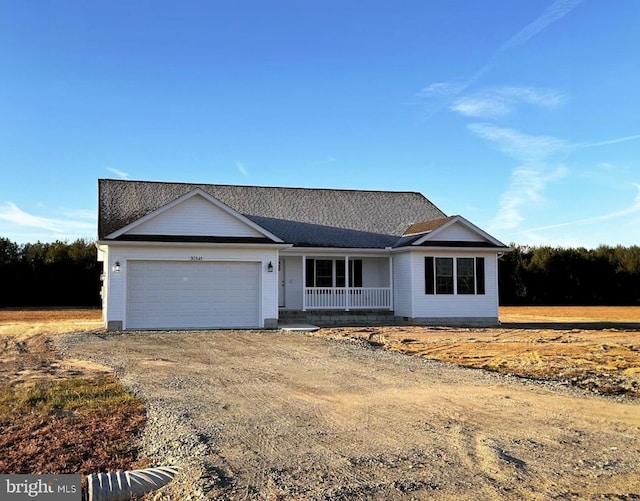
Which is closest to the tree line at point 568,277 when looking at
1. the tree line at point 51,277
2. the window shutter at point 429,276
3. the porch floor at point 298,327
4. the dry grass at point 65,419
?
the window shutter at point 429,276

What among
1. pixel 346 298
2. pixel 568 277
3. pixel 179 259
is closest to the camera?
pixel 179 259

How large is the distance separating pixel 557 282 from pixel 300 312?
28440mm

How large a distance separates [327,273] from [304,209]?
12.3 feet

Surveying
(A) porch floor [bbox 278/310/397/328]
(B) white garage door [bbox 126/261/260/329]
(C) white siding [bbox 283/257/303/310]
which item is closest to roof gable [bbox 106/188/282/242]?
(B) white garage door [bbox 126/261/260/329]

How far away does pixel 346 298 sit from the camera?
23.0 m

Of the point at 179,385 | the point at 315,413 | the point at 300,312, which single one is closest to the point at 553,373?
the point at 315,413

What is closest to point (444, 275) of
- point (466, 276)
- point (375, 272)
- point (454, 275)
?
point (454, 275)

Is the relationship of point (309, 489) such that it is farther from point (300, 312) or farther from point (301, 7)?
point (300, 312)

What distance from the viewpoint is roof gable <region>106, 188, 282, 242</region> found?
64.3ft

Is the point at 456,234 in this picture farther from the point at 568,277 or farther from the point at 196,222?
the point at 568,277

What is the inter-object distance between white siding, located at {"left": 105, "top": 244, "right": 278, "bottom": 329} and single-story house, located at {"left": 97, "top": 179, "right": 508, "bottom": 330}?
0.03 m

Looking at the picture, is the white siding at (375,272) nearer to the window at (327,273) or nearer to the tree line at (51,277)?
the window at (327,273)

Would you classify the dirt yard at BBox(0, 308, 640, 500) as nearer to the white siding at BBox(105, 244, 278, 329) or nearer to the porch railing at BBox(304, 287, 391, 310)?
the white siding at BBox(105, 244, 278, 329)

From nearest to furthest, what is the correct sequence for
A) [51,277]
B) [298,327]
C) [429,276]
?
[298,327] < [429,276] < [51,277]
